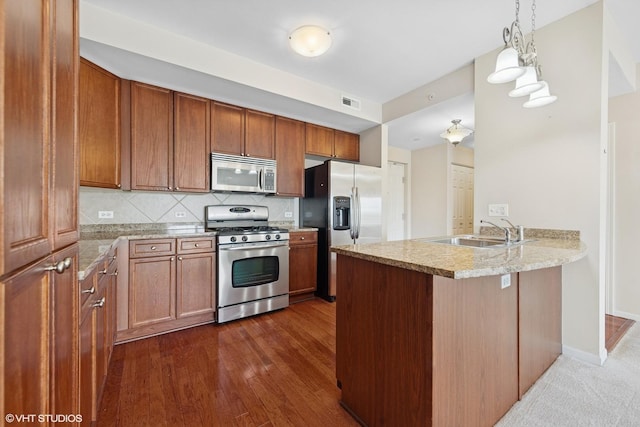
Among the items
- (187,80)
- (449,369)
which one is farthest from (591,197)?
(187,80)

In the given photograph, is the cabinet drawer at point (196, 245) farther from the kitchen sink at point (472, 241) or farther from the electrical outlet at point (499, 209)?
the electrical outlet at point (499, 209)

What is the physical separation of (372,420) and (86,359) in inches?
54.4

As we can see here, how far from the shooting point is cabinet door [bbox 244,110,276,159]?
10.8 feet

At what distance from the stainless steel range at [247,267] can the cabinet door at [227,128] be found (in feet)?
2.39

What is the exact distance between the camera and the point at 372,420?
1374mm

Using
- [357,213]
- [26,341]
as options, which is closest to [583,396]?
[357,213]

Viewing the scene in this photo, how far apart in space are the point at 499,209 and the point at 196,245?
2978 millimetres

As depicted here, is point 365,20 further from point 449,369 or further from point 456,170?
point 456,170

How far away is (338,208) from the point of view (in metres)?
3.56

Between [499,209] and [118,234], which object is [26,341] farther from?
[499,209]

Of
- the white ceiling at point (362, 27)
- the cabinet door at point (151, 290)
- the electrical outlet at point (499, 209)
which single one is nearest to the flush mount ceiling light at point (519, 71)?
the white ceiling at point (362, 27)

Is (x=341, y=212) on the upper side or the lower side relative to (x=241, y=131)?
lower

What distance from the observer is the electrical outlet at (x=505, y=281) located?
4.76 feet

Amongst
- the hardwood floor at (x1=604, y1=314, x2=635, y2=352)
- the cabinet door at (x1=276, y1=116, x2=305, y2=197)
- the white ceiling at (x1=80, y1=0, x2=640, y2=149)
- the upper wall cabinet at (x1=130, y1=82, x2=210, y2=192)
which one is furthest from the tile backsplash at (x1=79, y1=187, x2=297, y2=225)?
the hardwood floor at (x1=604, y1=314, x2=635, y2=352)
